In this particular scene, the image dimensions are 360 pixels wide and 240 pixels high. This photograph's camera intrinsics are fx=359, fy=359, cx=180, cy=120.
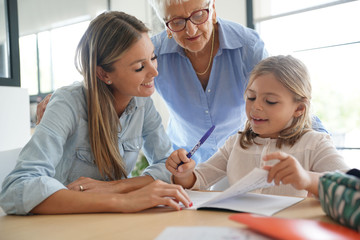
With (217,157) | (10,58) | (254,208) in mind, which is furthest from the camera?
(10,58)

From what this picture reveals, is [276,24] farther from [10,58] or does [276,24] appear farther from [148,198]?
[148,198]

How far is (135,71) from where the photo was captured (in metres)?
1.33

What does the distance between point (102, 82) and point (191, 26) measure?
1.40 feet

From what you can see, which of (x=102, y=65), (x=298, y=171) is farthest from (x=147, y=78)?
(x=298, y=171)

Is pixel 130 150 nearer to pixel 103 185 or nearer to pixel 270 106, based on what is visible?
pixel 103 185

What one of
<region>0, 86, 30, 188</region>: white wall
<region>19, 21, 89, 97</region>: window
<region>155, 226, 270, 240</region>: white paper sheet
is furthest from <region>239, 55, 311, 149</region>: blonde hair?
<region>19, 21, 89, 97</region>: window

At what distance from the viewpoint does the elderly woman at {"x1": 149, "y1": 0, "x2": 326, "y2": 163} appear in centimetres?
154

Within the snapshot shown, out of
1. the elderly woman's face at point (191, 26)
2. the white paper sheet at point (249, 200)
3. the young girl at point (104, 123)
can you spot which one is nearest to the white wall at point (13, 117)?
the young girl at point (104, 123)

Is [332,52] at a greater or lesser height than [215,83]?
greater

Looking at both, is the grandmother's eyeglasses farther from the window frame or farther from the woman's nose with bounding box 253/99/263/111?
the window frame

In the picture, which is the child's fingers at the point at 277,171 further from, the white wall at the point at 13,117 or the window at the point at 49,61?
the window at the point at 49,61

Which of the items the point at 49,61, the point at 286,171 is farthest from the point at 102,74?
the point at 49,61

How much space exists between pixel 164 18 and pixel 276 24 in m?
3.26

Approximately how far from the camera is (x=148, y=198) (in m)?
0.95
